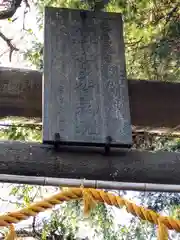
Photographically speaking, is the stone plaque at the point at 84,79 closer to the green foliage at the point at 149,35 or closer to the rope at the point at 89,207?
the green foliage at the point at 149,35

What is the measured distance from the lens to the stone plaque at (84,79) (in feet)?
5.65

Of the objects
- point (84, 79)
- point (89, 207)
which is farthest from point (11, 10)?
point (89, 207)

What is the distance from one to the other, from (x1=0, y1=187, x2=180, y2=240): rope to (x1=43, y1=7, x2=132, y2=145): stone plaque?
637mm

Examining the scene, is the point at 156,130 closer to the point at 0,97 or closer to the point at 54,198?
the point at 0,97

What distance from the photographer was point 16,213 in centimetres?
101

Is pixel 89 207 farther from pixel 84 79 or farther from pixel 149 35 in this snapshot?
pixel 149 35

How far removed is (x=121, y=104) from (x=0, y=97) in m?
0.53

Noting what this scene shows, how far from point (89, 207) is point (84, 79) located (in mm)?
891

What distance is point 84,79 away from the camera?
6.06 feet

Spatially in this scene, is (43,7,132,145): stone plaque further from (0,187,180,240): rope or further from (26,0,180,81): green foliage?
(0,187,180,240): rope

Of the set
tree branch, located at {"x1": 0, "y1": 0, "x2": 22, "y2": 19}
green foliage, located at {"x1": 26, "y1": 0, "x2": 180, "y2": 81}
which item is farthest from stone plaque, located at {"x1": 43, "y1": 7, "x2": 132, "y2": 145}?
tree branch, located at {"x1": 0, "y1": 0, "x2": 22, "y2": 19}

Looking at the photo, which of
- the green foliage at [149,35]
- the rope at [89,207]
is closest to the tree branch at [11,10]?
the green foliage at [149,35]

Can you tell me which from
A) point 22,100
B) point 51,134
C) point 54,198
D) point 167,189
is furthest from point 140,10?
point 54,198

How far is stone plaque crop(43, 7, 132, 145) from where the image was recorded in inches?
67.8
